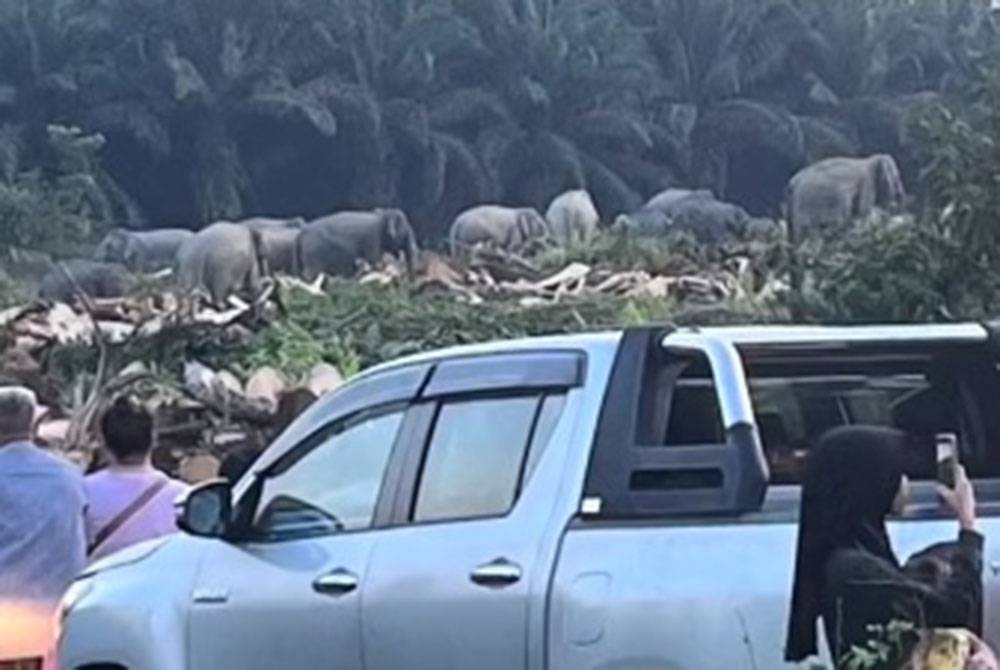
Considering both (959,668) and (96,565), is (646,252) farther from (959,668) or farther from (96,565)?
(959,668)

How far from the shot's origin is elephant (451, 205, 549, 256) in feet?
142

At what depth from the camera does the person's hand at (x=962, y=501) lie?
5.91 meters

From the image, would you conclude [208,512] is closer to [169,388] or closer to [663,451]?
[663,451]

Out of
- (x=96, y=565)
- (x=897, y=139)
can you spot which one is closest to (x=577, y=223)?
(x=897, y=139)

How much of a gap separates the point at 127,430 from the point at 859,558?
3.89 m

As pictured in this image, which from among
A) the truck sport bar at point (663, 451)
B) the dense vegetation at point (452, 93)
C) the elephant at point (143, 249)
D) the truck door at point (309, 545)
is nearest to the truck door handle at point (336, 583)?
the truck door at point (309, 545)

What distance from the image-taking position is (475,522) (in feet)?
22.9

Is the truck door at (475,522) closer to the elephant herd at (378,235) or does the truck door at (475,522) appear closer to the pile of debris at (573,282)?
the pile of debris at (573,282)

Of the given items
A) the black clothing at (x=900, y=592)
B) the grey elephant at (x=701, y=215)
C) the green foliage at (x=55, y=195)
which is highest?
the black clothing at (x=900, y=592)

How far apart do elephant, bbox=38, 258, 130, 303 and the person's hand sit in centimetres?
2510

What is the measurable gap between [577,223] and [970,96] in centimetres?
2806

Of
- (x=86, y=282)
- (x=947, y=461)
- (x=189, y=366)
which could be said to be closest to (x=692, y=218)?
(x=86, y=282)

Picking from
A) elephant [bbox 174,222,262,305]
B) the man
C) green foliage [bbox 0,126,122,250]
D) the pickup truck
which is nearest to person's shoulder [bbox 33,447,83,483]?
the man

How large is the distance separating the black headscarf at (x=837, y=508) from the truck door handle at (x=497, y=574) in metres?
0.92
